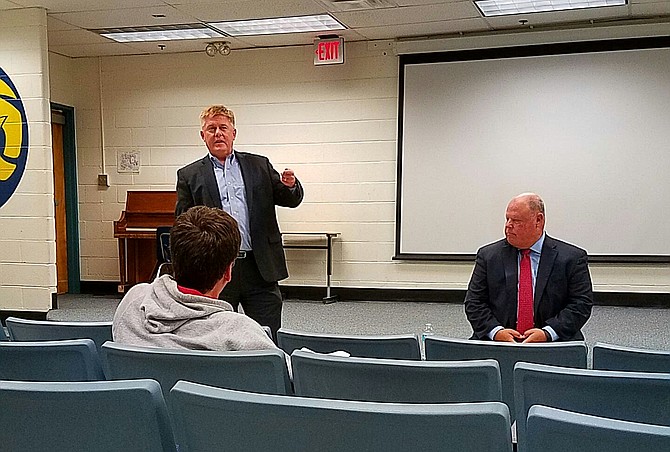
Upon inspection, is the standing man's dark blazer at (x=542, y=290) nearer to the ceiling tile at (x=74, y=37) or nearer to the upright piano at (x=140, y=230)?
the upright piano at (x=140, y=230)

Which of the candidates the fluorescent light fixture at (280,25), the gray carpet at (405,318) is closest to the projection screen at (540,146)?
the gray carpet at (405,318)

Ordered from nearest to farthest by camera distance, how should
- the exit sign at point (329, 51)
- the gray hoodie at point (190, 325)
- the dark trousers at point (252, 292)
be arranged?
the gray hoodie at point (190, 325), the dark trousers at point (252, 292), the exit sign at point (329, 51)

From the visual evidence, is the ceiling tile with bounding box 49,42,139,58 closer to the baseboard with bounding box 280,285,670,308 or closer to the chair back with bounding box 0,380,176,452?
the baseboard with bounding box 280,285,670,308

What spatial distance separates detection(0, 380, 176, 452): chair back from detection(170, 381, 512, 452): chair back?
10cm

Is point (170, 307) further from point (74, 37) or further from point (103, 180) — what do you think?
point (103, 180)

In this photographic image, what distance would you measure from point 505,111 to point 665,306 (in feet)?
8.18

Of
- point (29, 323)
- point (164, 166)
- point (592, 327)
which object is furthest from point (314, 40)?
point (29, 323)

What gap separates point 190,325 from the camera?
1.72 metres

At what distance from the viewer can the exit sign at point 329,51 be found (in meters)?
6.66

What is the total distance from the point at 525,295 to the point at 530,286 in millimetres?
47

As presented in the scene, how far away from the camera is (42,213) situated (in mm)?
5887

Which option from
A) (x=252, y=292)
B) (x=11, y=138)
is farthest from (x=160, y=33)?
(x=252, y=292)

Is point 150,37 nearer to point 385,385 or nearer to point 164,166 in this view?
point 164,166

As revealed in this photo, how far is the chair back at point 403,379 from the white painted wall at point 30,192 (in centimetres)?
504
